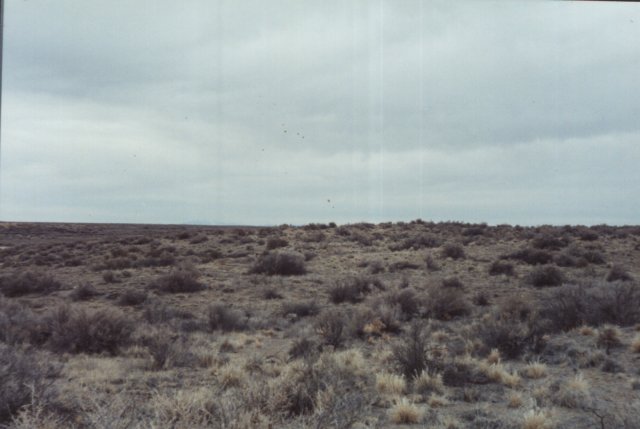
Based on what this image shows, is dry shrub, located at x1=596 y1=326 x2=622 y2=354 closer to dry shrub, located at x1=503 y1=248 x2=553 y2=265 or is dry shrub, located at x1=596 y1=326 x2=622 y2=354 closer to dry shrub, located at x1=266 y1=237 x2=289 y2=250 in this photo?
dry shrub, located at x1=503 y1=248 x2=553 y2=265

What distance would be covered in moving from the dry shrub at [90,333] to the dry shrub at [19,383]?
11.4 feet

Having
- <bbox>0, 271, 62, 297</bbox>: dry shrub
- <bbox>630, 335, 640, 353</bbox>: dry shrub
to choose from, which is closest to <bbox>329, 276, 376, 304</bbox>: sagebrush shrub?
<bbox>630, 335, 640, 353</bbox>: dry shrub

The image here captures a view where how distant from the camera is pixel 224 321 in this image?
13688 millimetres

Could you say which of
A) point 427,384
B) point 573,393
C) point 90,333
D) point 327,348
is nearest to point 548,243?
point 327,348

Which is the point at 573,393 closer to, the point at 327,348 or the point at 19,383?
the point at 327,348

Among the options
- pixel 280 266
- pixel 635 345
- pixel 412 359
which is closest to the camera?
pixel 412 359

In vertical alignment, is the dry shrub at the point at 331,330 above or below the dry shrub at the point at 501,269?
below

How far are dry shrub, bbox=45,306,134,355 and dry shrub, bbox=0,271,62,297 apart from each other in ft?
34.7

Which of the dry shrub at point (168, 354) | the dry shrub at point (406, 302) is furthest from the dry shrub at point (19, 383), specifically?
the dry shrub at point (406, 302)

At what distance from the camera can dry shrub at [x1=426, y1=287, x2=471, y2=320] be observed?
47.3 feet

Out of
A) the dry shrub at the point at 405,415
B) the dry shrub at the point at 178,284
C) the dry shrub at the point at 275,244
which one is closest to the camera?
the dry shrub at the point at 405,415

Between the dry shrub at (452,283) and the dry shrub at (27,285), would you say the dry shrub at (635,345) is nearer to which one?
the dry shrub at (452,283)

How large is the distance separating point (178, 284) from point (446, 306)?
1117cm

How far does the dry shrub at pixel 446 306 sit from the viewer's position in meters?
14.4
